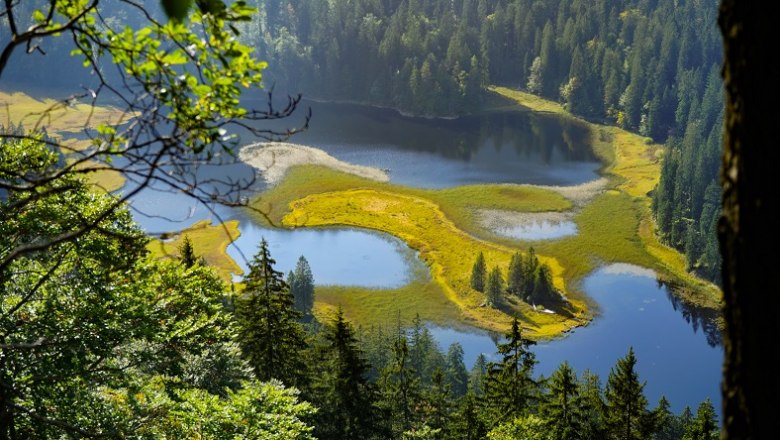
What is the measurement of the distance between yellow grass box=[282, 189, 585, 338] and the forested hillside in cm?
5303

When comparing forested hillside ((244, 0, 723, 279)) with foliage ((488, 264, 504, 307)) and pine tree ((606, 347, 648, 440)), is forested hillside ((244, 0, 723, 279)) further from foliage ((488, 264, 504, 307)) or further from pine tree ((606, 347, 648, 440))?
pine tree ((606, 347, 648, 440))

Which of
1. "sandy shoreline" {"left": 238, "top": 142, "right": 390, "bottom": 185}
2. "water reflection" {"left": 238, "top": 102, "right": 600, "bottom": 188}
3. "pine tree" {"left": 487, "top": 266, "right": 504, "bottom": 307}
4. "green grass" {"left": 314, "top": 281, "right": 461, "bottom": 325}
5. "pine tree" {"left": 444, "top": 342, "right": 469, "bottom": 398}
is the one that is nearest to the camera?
"pine tree" {"left": 444, "top": 342, "right": 469, "bottom": 398}

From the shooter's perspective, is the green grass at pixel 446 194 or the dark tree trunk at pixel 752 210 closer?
the dark tree trunk at pixel 752 210

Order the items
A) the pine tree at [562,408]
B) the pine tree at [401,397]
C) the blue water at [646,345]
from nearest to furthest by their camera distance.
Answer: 1. the pine tree at [562,408]
2. the pine tree at [401,397]
3. the blue water at [646,345]

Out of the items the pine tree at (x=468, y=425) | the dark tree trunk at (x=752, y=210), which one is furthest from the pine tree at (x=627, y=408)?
the dark tree trunk at (x=752, y=210)

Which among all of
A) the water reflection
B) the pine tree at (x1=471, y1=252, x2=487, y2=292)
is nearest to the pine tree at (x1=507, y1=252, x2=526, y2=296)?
the pine tree at (x1=471, y1=252, x2=487, y2=292)

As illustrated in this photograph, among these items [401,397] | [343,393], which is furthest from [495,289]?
[343,393]

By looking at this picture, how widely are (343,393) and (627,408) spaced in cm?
1509

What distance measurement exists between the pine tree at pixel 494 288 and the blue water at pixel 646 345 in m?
5.00

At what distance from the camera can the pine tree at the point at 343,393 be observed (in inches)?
1414

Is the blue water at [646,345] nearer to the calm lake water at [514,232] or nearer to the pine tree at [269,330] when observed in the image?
the calm lake water at [514,232]

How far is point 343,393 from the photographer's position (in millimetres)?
36094

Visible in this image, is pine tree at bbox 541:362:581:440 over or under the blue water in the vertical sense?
over

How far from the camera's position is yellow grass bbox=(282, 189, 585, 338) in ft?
219
